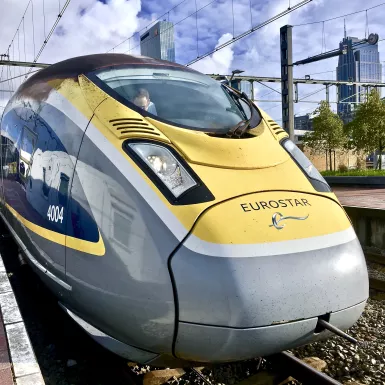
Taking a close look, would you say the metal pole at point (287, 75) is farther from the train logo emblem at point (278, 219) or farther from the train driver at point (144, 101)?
the train logo emblem at point (278, 219)

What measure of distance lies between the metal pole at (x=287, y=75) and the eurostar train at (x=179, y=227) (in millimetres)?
13255

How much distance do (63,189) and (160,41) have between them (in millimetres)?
22010

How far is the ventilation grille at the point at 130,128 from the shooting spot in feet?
9.34

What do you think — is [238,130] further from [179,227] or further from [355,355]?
[355,355]

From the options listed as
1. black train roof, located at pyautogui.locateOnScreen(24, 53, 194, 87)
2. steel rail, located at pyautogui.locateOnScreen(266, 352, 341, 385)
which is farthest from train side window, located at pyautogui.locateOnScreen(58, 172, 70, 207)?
steel rail, located at pyautogui.locateOnScreen(266, 352, 341, 385)

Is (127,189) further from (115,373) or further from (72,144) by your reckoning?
(115,373)

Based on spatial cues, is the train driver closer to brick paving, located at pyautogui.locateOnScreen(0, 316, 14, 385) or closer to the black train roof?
the black train roof

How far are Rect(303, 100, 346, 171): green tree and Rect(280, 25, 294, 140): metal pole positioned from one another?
15194 millimetres

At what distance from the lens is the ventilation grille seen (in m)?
2.85

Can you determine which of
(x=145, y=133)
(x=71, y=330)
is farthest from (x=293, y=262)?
(x=71, y=330)

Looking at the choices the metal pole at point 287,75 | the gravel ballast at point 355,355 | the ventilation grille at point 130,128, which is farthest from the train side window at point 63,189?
the metal pole at point 287,75

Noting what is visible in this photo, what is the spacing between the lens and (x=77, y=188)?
2881 mm

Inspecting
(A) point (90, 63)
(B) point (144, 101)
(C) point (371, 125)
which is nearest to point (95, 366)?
(B) point (144, 101)

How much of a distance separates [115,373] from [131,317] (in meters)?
0.98
